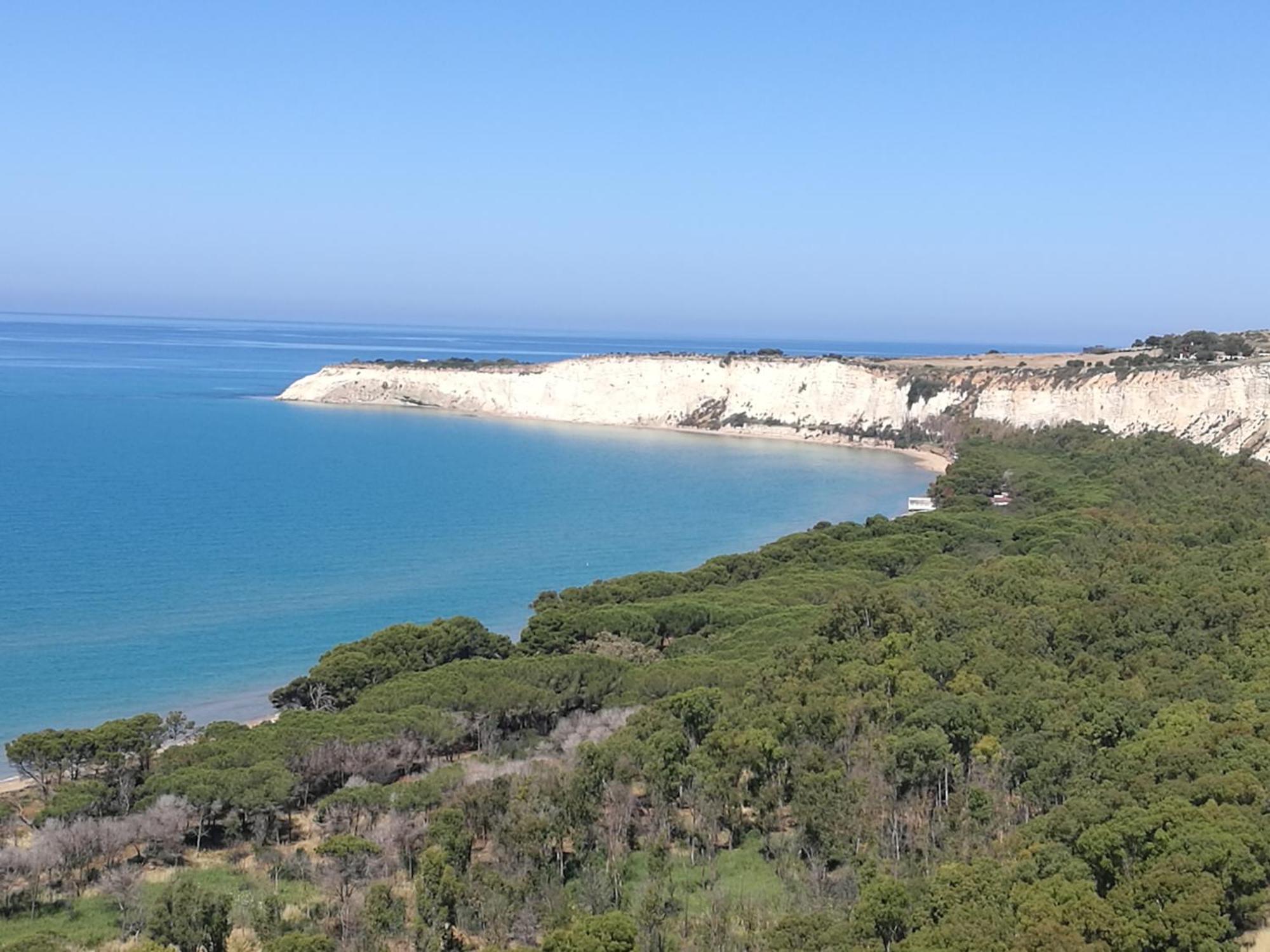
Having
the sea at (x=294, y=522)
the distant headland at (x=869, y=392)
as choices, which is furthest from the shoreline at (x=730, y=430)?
the sea at (x=294, y=522)

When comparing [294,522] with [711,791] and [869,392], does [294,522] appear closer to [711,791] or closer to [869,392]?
[711,791]

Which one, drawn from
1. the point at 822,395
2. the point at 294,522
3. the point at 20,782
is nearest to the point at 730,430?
the point at 822,395

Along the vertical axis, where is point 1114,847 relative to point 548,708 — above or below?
above

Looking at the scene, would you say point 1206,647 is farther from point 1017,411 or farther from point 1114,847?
point 1017,411

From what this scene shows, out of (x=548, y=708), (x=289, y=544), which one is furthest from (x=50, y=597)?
(x=548, y=708)

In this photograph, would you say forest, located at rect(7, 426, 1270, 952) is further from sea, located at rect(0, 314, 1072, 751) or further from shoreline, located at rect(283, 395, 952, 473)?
shoreline, located at rect(283, 395, 952, 473)
